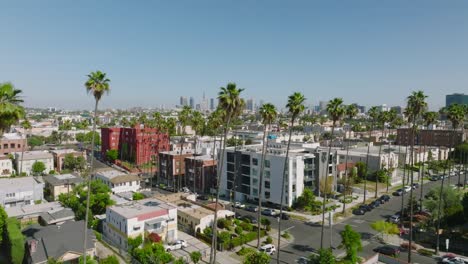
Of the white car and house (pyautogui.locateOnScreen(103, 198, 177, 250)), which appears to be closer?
house (pyautogui.locateOnScreen(103, 198, 177, 250))

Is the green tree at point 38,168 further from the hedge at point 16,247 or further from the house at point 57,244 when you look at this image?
the hedge at point 16,247

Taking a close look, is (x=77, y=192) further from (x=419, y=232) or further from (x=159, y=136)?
(x=419, y=232)

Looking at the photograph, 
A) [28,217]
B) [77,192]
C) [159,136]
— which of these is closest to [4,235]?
[28,217]

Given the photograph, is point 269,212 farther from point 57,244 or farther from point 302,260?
point 57,244

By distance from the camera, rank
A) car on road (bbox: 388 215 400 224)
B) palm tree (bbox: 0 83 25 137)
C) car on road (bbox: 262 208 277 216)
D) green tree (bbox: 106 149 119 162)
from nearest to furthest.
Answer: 1. palm tree (bbox: 0 83 25 137)
2. car on road (bbox: 388 215 400 224)
3. car on road (bbox: 262 208 277 216)
4. green tree (bbox: 106 149 119 162)

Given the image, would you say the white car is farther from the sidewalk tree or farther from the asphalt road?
the sidewalk tree

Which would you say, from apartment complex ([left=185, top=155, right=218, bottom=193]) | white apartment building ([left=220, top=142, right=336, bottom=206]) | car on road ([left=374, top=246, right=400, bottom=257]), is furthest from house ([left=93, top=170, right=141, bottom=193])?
car on road ([left=374, top=246, right=400, bottom=257])
